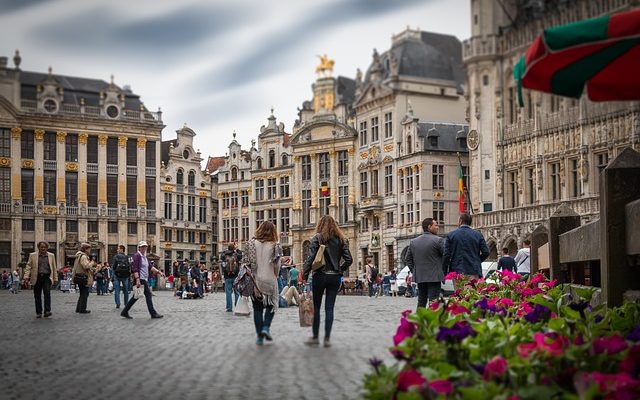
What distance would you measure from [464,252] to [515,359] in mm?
11924

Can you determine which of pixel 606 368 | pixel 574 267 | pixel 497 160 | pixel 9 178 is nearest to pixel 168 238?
pixel 9 178

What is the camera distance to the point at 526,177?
5831 centimetres

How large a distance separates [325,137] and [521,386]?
79.1 meters

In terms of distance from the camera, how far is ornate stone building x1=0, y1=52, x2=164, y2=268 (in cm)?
8269

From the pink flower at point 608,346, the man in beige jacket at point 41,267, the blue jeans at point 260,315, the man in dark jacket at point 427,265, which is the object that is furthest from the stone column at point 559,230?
the man in beige jacket at point 41,267

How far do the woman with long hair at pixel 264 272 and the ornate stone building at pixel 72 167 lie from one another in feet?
228

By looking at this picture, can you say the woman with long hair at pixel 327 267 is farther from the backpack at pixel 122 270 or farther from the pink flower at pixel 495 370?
the backpack at pixel 122 270

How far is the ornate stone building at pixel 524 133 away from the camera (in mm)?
51938

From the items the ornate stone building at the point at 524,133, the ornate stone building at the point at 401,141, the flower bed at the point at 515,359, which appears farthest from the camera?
the ornate stone building at the point at 401,141

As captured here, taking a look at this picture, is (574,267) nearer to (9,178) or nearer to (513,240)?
(513,240)

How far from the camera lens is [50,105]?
84.5 metres

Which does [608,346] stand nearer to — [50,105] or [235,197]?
[50,105]

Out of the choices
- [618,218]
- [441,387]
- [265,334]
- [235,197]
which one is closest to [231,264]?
[265,334]

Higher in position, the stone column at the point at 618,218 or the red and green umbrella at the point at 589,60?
the red and green umbrella at the point at 589,60
